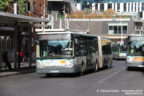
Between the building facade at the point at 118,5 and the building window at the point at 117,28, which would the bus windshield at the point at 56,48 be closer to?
the building window at the point at 117,28

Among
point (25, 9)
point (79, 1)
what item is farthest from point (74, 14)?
point (25, 9)

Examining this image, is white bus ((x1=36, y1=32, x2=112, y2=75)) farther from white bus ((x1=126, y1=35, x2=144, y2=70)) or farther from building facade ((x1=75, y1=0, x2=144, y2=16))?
building facade ((x1=75, y1=0, x2=144, y2=16))

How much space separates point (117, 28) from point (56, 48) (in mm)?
71933

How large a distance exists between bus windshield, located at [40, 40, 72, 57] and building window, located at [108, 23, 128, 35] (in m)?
70.7

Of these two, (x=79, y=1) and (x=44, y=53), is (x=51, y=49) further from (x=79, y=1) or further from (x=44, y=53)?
(x=79, y=1)

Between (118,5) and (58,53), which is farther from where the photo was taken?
(118,5)

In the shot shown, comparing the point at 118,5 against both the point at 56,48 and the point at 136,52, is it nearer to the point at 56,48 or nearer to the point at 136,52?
the point at 136,52

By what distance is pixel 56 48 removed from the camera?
20.6 meters

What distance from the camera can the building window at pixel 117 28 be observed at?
90.9 meters

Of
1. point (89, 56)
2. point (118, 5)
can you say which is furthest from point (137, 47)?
point (118, 5)

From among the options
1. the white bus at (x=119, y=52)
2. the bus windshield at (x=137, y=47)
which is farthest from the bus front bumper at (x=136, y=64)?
the white bus at (x=119, y=52)

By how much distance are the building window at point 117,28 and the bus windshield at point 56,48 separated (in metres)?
70.7

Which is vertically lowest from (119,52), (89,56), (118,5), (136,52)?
(119,52)

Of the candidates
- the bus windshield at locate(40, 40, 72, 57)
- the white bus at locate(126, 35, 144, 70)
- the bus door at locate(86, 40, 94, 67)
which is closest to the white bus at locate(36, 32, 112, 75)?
the bus windshield at locate(40, 40, 72, 57)
